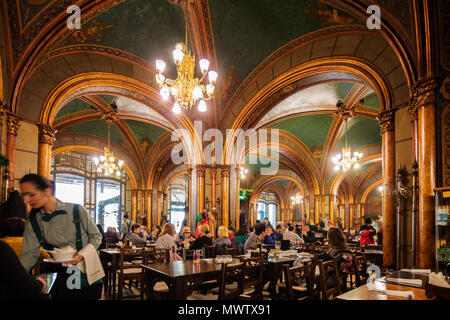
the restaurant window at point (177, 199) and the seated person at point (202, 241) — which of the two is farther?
the restaurant window at point (177, 199)

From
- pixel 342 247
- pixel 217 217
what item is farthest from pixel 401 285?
pixel 217 217

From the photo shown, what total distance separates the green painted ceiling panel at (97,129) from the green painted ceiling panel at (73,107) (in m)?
2.05

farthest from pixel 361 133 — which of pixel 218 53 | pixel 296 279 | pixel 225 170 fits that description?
pixel 296 279

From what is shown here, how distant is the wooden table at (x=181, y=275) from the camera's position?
143 inches

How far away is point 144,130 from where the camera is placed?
49.5 ft

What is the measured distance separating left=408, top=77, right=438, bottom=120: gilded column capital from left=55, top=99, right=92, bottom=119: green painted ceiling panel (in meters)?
10.8

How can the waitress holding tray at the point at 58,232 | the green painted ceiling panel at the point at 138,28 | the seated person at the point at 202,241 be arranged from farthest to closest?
the green painted ceiling panel at the point at 138,28 < the seated person at the point at 202,241 < the waitress holding tray at the point at 58,232

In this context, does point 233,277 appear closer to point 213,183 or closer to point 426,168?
point 426,168

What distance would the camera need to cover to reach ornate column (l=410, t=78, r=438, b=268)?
176 inches

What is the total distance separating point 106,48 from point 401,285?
8308 millimetres

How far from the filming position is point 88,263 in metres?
2.07

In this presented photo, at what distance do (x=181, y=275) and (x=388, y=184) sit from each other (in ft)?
14.6

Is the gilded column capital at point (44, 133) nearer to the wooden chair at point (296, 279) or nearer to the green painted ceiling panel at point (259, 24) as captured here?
the green painted ceiling panel at point (259, 24)

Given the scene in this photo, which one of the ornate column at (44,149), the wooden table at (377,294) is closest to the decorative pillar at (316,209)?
the ornate column at (44,149)
